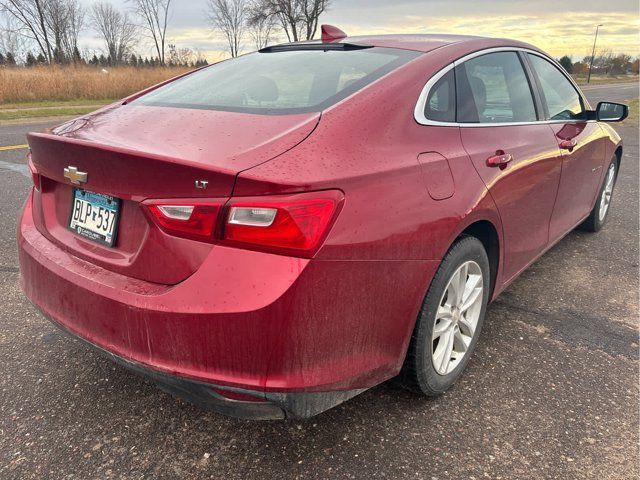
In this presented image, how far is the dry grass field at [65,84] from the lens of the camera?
1766 cm

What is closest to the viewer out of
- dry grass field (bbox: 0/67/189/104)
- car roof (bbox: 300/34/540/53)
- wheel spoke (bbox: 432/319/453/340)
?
wheel spoke (bbox: 432/319/453/340)

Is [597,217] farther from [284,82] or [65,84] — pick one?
[65,84]

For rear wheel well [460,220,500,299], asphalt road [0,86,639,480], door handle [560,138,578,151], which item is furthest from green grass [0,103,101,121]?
rear wheel well [460,220,500,299]

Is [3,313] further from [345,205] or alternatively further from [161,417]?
[345,205]

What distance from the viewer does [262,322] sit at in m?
1.54

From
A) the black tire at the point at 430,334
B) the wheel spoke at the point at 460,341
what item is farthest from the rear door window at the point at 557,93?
the wheel spoke at the point at 460,341

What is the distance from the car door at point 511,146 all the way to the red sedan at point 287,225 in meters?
0.02

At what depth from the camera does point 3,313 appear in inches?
120

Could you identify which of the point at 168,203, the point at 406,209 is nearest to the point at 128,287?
the point at 168,203

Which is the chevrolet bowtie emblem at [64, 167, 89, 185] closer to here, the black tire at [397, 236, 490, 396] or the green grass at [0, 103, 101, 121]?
the black tire at [397, 236, 490, 396]

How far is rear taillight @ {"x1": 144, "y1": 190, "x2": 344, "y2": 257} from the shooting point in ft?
5.05

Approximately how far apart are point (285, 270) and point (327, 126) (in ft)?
1.81

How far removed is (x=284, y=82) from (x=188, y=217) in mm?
1028

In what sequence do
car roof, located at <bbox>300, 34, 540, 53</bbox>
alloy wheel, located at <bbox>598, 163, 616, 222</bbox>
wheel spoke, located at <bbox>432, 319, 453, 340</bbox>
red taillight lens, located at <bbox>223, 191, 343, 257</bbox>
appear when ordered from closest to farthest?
1. red taillight lens, located at <bbox>223, 191, 343, 257</bbox>
2. wheel spoke, located at <bbox>432, 319, 453, 340</bbox>
3. car roof, located at <bbox>300, 34, 540, 53</bbox>
4. alloy wheel, located at <bbox>598, 163, 616, 222</bbox>
